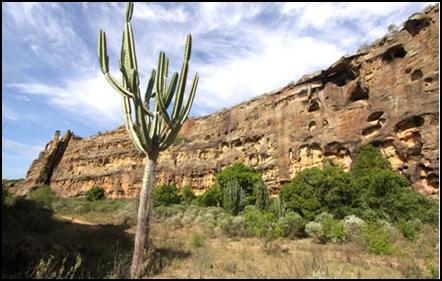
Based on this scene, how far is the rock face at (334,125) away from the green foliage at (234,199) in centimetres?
385

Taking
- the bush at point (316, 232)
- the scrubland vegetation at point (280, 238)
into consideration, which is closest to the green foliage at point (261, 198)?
the scrubland vegetation at point (280, 238)

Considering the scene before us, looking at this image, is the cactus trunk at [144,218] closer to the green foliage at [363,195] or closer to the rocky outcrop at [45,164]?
the green foliage at [363,195]

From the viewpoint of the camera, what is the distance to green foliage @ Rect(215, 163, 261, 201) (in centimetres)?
2350

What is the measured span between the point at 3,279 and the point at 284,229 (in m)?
9.52

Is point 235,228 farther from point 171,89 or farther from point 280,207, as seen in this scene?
point 171,89

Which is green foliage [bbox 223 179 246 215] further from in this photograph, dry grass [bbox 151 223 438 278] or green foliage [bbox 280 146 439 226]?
dry grass [bbox 151 223 438 278]

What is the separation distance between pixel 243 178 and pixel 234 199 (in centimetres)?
333

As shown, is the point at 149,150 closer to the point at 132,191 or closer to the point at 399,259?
the point at 399,259

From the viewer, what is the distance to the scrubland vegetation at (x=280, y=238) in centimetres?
632

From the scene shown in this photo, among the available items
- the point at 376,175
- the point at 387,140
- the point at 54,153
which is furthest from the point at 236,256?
the point at 54,153

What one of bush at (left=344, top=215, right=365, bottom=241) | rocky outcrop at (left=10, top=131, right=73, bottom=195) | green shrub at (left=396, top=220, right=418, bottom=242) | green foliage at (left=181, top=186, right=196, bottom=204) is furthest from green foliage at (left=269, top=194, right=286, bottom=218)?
rocky outcrop at (left=10, top=131, right=73, bottom=195)

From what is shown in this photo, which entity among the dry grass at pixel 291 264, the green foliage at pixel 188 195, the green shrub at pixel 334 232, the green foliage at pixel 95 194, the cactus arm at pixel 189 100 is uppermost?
the green foliage at pixel 95 194

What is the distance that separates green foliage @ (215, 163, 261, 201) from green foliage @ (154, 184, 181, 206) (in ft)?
16.3

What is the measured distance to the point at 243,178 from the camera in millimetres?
23969
